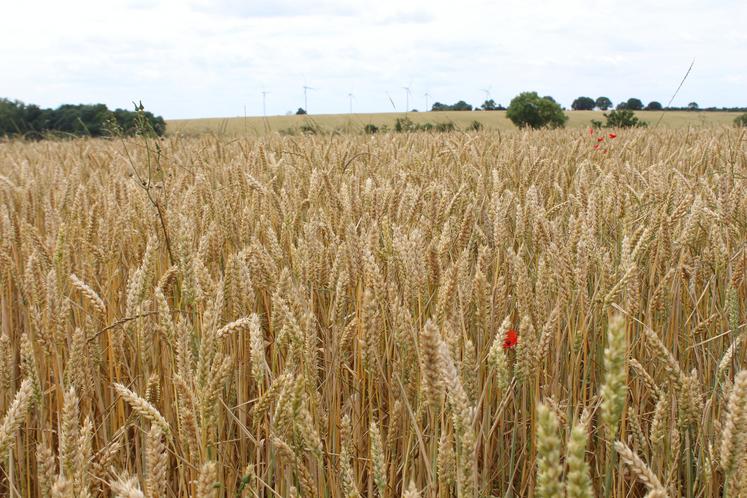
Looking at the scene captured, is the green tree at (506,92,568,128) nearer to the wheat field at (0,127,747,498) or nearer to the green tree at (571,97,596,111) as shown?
the green tree at (571,97,596,111)

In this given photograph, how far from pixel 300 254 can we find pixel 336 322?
0.25m

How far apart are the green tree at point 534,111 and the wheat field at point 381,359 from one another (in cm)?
2642

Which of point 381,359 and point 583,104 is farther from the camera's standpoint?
point 583,104

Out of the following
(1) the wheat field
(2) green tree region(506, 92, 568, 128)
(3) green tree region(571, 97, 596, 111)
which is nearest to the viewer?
(1) the wheat field

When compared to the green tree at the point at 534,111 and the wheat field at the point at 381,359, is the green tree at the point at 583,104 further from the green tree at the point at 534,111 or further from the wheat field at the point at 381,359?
the wheat field at the point at 381,359

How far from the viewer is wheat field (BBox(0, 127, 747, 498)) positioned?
2.74 feet

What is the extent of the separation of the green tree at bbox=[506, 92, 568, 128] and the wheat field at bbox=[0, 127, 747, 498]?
86.7ft

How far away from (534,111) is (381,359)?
2842cm

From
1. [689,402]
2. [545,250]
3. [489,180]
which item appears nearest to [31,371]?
[689,402]

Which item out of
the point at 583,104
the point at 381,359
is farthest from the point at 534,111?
the point at 381,359

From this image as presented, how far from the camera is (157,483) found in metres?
0.79

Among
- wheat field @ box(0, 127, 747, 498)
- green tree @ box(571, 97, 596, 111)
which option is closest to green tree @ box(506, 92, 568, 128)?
green tree @ box(571, 97, 596, 111)

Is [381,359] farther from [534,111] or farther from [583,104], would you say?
[583,104]

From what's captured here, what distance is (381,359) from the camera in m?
1.46
